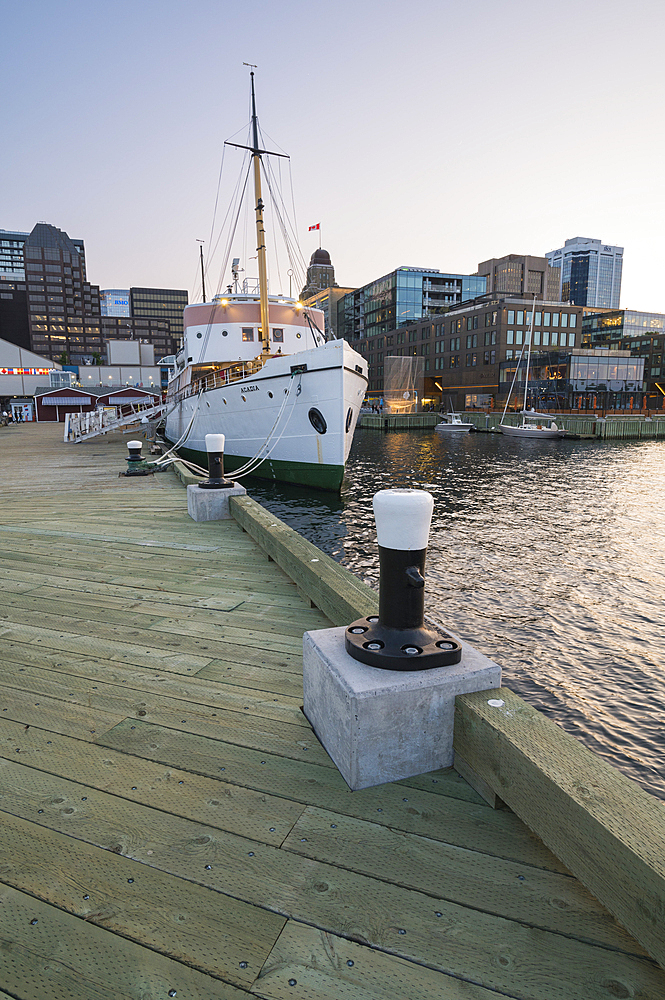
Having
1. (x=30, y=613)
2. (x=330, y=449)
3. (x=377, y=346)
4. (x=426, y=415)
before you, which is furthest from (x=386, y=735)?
(x=377, y=346)

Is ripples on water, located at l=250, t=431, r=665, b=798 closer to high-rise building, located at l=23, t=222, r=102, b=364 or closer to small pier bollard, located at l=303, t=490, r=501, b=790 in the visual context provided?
small pier bollard, located at l=303, t=490, r=501, b=790

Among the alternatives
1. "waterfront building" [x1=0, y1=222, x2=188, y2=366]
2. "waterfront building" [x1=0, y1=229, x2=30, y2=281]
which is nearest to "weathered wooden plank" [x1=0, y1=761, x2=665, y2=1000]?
"waterfront building" [x1=0, y1=222, x2=188, y2=366]

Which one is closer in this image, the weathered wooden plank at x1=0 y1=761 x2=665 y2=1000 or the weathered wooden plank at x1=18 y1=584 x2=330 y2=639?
the weathered wooden plank at x1=0 y1=761 x2=665 y2=1000

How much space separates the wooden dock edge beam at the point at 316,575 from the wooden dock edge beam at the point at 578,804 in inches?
48.9

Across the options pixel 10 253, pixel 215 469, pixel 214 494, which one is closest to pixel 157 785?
pixel 214 494

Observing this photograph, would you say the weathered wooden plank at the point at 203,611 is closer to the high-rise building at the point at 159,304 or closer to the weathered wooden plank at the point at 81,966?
the weathered wooden plank at the point at 81,966

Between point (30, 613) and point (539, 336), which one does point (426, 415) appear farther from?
point (30, 613)

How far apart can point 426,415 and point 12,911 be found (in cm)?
7491

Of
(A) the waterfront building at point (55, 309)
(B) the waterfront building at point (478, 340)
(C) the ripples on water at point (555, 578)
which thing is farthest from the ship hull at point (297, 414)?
(A) the waterfront building at point (55, 309)

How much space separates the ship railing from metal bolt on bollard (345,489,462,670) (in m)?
16.3

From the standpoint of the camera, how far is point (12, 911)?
1627 mm

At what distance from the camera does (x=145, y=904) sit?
5.39 ft

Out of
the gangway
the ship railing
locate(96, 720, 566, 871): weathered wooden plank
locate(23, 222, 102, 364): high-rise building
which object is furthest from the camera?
locate(23, 222, 102, 364): high-rise building

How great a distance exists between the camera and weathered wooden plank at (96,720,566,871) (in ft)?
6.19
